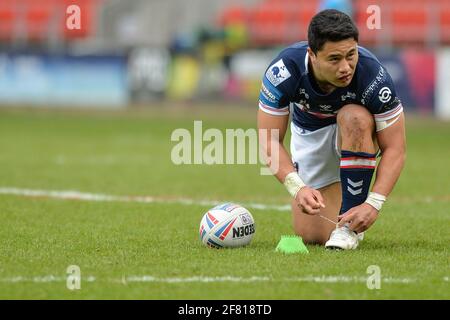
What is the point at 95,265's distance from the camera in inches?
216

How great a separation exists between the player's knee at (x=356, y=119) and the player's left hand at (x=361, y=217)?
0.47m

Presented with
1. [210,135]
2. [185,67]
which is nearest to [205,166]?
[210,135]

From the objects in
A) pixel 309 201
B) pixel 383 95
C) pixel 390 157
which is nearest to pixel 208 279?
pixel 309 201

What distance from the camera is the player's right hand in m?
A: 5.81

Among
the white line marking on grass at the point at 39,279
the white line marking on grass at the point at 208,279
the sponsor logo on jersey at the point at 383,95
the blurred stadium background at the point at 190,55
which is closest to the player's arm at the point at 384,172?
the sponsor logo on jersey at the point at 383,95

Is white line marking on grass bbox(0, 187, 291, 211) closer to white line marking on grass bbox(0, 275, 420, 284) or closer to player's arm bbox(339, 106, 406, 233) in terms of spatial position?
player's arm bbox(339, 106, 406, 233)

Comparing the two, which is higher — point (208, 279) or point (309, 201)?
point (309, 201)

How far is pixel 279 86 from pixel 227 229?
37.7 inches

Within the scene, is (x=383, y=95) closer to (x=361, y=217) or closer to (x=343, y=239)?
(x=361, y=217)

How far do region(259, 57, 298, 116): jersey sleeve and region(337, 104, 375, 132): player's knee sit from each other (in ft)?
1.20

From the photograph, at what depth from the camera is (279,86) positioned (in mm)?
6129

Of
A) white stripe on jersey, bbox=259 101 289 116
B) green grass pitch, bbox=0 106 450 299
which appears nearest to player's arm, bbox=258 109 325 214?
white stripe on jersey, bbox=259 101 289 116

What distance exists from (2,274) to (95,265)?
1.79 feet
